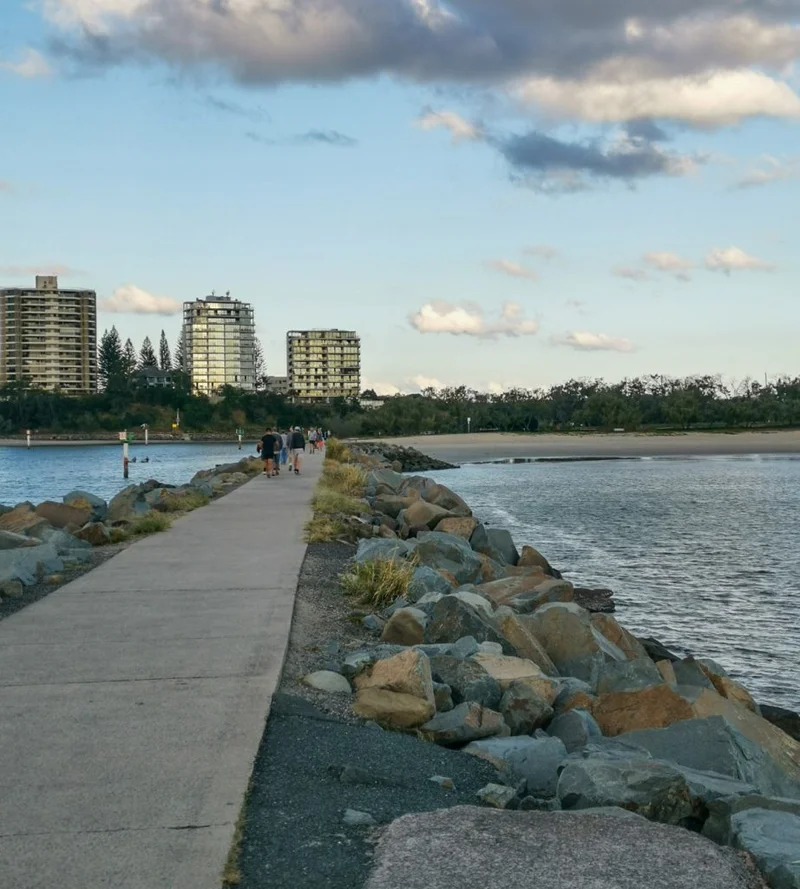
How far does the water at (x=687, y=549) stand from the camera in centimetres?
1422

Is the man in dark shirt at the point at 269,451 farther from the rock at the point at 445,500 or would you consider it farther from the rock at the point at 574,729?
the rock at the point at 574,729

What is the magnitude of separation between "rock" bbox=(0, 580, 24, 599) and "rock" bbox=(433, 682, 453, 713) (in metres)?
5.42

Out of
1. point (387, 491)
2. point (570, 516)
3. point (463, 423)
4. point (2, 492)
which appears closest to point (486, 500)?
point (570, 516)

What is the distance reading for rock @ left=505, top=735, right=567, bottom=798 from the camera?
5742mm

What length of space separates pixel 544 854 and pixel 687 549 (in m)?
20.8

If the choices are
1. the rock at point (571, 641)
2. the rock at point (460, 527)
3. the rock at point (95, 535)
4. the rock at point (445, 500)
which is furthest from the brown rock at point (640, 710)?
the rock at point (445, 500)

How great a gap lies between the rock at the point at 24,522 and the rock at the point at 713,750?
1171 cm

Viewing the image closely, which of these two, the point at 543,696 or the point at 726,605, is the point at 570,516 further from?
the point at 543,696

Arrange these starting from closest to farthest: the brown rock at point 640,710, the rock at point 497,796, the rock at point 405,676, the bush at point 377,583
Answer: the rock at point 497,796, the rock at point 405,676, the brown rock at point 640,710, the bush at point 377,583

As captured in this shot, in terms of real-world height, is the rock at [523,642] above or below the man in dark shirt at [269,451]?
below

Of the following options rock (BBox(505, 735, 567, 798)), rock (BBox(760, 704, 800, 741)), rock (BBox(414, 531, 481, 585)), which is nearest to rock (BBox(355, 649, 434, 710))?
rock (BBox(505, 735, 567, 798))

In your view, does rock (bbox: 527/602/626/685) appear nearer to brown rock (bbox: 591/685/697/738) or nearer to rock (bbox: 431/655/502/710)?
brown rock (bbox: 591/685/697/738)

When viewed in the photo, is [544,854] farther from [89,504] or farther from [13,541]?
[89,504]

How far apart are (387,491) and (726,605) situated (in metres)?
12.6
